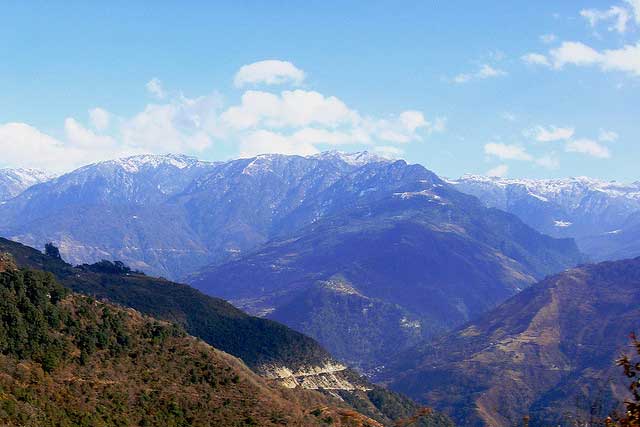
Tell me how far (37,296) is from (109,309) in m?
18.5

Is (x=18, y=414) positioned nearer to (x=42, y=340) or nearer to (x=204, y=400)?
(x=42, y=340)

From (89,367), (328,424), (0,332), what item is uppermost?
(0,332)

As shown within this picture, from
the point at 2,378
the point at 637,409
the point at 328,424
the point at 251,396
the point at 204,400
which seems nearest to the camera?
the point at 637,409

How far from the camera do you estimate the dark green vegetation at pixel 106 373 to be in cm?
10125

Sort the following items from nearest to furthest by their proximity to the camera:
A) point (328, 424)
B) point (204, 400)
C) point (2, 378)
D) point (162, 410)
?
point (2, 378) < point (162, 410) < point (204, 400) < point (328, 424)

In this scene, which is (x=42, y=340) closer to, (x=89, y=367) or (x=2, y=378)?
(x=89, y=367)

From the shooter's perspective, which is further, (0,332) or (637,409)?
(0,332)

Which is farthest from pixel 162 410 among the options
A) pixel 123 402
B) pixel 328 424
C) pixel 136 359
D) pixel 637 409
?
pixel 637 409

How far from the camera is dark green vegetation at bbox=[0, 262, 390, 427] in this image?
101m

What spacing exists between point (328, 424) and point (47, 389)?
6485cm

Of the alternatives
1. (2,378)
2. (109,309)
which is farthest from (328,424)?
(2,378)

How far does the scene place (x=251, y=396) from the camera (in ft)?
451

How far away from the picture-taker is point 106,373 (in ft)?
389

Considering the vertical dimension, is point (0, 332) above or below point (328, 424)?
→ above
